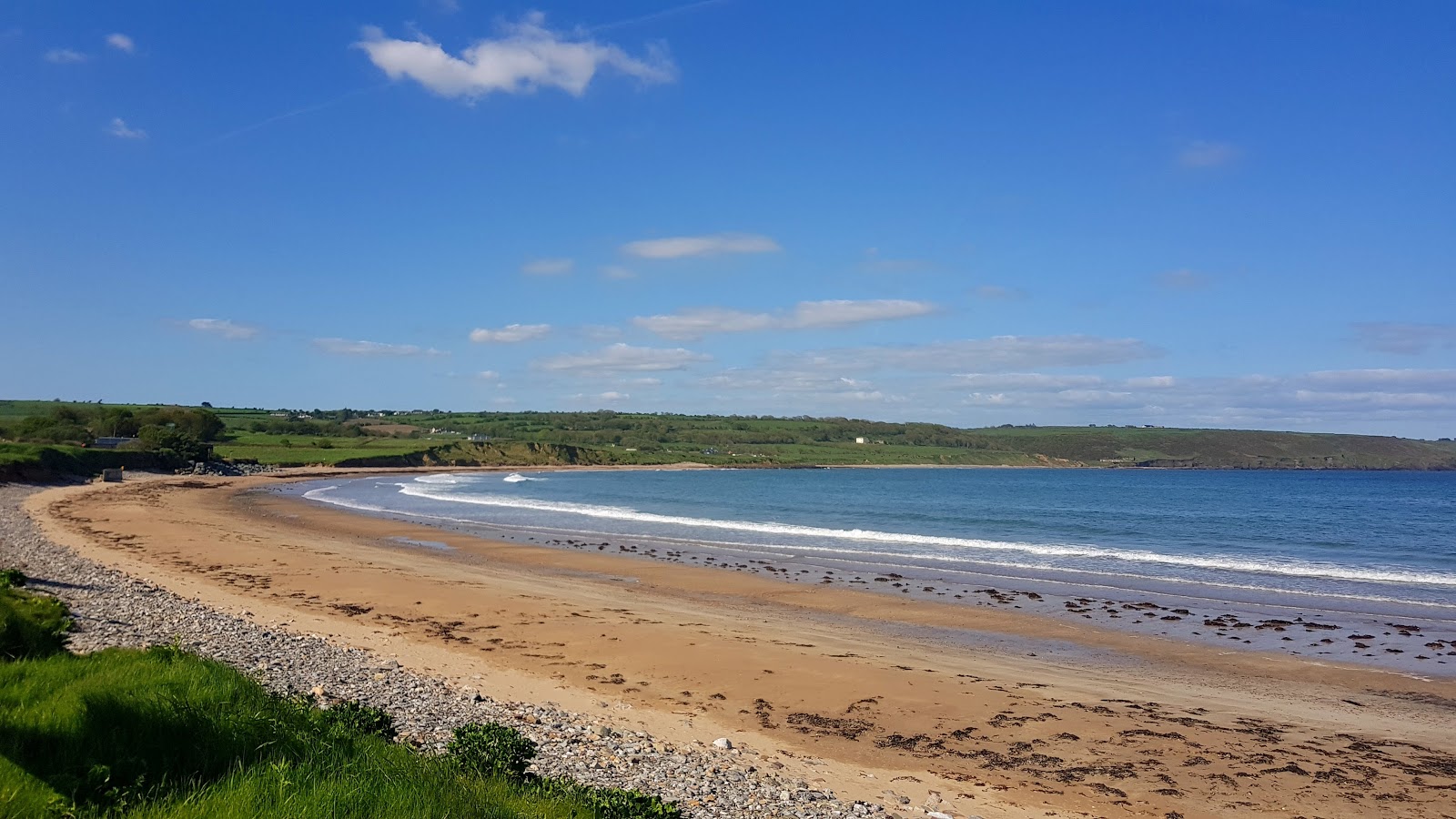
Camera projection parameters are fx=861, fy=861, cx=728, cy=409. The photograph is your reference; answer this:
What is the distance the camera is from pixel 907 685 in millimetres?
12828

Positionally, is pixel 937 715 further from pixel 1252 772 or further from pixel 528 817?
pixel 528 817

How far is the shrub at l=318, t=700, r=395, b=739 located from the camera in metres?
6.89

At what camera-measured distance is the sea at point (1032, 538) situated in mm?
23641

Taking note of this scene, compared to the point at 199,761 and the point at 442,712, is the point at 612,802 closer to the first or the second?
the point at 199,761

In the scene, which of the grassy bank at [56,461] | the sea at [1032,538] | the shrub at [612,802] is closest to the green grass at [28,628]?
Result: the shrub at [612,802]

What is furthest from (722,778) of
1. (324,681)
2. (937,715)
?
(324,681)

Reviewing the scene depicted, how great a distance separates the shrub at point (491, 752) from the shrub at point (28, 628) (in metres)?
4.17

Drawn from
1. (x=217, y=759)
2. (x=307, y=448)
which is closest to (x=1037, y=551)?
(x=217, y=759)

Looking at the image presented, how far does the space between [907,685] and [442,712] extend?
669cm

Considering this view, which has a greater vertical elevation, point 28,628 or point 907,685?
point 28,628

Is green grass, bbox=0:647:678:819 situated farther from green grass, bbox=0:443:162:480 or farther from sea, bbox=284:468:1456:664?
green grass, bbox=0:443:162:480

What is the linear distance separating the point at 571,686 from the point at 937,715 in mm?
5120

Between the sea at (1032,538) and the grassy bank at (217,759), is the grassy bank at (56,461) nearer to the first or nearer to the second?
the sea at (1032,538)

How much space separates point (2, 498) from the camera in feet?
128
